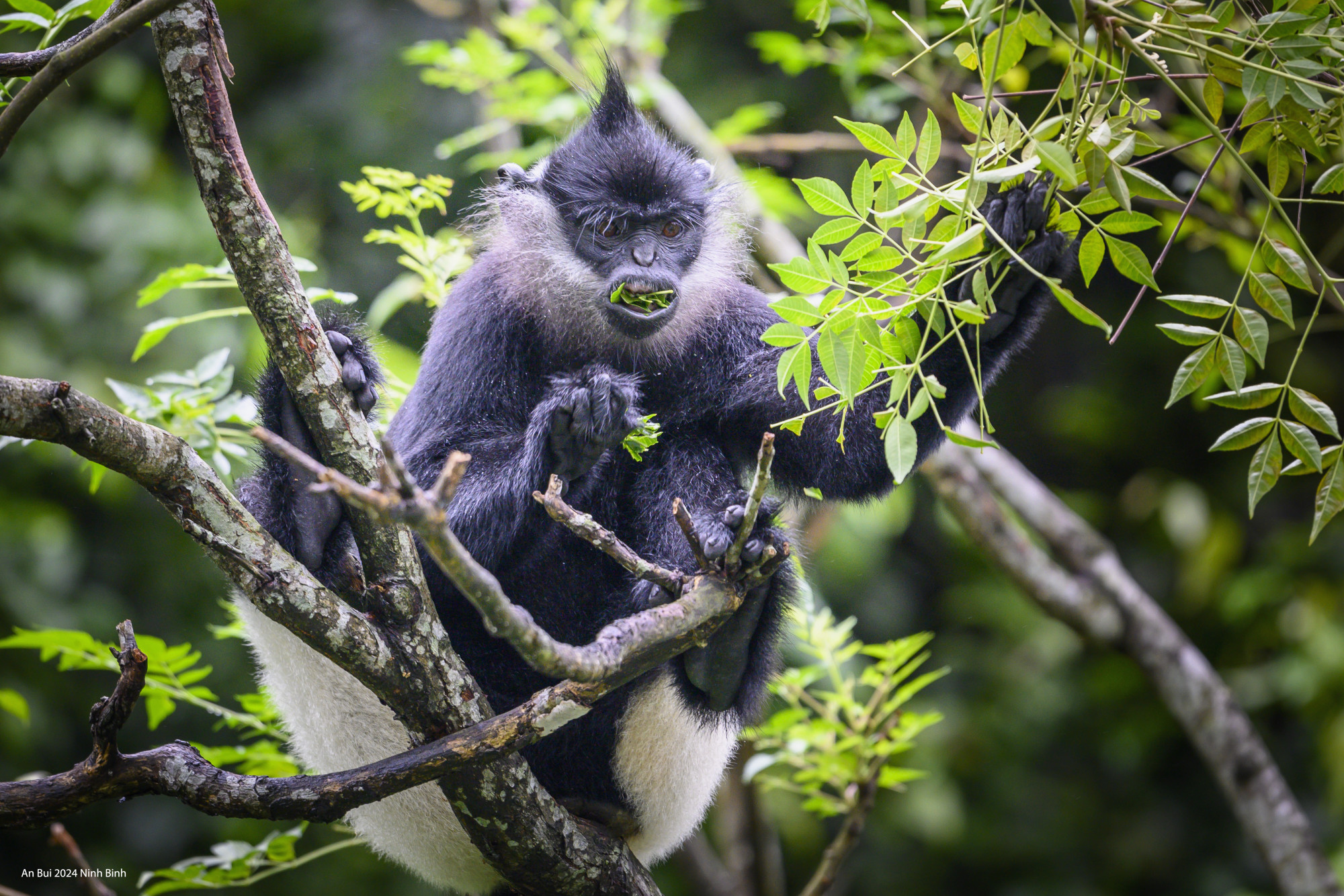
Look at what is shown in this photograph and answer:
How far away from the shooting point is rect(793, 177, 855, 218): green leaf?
4.84 feet

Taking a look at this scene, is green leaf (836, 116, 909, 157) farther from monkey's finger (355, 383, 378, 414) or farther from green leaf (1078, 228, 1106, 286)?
monkey's finger (355, 383, 378, 414)

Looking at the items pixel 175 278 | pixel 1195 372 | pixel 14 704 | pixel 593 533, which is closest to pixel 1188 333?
pixel 1195 372

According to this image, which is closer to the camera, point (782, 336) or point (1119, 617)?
point (782, 336)

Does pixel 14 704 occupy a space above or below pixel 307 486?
below

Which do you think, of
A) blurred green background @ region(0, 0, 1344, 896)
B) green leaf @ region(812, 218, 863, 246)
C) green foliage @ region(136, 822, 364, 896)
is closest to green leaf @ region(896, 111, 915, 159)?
green leaf @ region(812, 218, 863, 246)

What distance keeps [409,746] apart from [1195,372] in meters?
1.57

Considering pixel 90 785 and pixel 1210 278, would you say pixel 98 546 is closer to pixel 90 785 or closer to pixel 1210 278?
pixel 90 785

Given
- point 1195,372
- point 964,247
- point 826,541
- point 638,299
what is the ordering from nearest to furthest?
point 964,247 → point 1195,372 → point 638,299 → point 826,541

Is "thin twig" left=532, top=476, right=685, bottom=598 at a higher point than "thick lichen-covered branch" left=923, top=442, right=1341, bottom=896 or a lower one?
higher

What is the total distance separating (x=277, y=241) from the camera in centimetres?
163

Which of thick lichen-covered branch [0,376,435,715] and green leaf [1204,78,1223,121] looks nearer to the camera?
thick lichen-covered branch [0,376,435,715]

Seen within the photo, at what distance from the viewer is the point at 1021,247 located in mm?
1839

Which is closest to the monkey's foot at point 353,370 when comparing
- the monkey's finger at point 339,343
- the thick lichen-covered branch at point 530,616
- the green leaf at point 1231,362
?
the monkey's finger at point 339,343

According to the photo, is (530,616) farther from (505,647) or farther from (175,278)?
(175,278)
